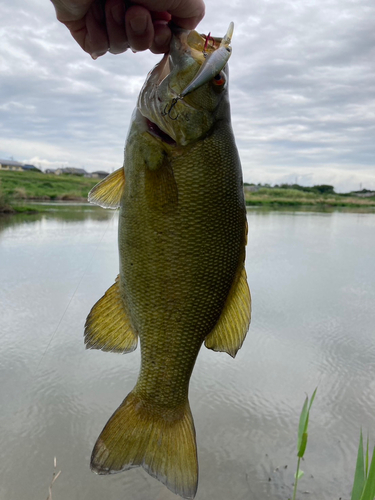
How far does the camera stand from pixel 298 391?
12.5ft

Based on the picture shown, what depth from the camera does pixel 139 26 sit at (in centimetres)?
134

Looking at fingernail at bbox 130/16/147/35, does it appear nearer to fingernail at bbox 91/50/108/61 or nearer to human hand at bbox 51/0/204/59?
human hand at bbox 51/0/204/59

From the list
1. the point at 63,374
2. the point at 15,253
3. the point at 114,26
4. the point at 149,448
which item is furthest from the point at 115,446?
the point at 15,253

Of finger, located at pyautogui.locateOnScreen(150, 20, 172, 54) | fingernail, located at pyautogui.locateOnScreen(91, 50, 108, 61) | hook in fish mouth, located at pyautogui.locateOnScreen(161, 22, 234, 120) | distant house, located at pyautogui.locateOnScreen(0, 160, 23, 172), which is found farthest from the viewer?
distant house, located at pyautogui.locateOnScreen(0, 160, 23, 172)

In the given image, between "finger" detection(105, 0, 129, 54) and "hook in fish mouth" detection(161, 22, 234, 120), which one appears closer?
"hook in fish mouth" detection(161, 22, 234, 120)

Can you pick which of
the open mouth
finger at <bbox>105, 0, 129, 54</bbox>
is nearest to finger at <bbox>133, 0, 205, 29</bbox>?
finger at <bbox>105, 0, 129, 54</bbox>

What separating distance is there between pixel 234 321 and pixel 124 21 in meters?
1.18

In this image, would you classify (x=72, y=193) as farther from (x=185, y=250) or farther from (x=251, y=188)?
(x=185, y=250)

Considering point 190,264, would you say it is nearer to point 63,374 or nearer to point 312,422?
point 312,422

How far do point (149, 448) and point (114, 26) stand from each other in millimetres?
1537

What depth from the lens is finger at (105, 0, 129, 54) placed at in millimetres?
1388

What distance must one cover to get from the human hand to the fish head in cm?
15

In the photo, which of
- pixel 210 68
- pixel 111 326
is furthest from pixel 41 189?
pixel 210 68

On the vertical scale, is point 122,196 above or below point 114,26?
below
